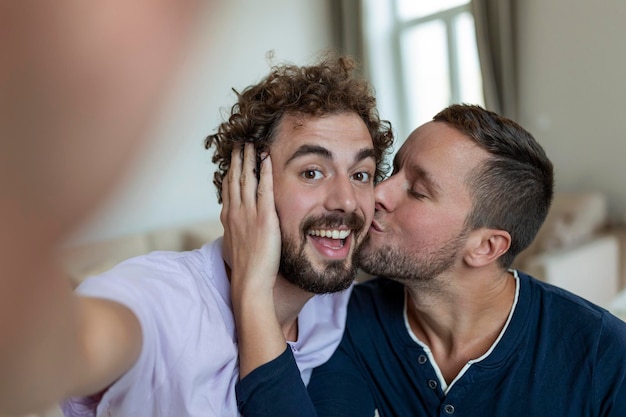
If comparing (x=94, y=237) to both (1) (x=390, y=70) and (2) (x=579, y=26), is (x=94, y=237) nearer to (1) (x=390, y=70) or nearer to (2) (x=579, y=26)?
(2) (x=579, y=26)

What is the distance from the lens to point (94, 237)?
16cm

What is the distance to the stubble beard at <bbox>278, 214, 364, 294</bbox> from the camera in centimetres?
124

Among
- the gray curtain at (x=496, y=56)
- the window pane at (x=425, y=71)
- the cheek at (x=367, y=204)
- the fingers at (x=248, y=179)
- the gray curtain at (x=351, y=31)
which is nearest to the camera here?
the fingers at (x=248, y=179)

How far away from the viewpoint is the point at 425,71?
489 cm

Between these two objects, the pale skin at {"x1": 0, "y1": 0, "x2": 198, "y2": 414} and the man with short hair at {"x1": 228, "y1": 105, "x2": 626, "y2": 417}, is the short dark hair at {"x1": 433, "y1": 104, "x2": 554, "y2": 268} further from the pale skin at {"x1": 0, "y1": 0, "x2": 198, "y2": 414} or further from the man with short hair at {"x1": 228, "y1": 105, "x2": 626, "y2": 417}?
the pale skin at {"x1": 0, "y1": 0, "x2": 198, "y2": 414}

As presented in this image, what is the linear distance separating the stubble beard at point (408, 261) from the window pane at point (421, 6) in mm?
3548

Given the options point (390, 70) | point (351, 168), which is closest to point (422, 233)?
point (351, 168)

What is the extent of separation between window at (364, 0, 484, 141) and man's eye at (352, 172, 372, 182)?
3.29m

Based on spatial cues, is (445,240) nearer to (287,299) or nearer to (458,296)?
(458,296)

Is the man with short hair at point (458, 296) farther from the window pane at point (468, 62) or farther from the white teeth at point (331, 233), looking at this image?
the window pane at point (468, 62)

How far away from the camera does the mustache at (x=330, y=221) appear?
1.26 meters

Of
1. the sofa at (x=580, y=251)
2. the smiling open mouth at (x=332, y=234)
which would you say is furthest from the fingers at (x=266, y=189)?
the sofa at (x=580, y=251)

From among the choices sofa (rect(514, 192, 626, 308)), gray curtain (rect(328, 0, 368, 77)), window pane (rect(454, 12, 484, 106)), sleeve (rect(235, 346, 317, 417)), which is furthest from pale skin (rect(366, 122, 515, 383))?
gray curtain (rect(328, 0, 368, 77))

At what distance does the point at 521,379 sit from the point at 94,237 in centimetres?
128
